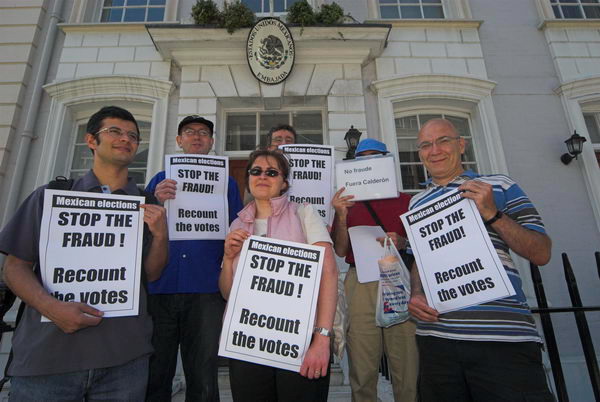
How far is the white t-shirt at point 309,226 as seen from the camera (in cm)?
175

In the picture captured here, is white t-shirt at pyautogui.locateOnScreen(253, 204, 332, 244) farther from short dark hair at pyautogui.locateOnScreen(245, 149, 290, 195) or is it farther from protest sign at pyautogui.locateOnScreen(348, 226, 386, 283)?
protest sign at pyautogui.locateOnScreen(348, 226, 386, 283)

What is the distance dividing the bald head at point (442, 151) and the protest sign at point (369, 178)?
1.30 feet

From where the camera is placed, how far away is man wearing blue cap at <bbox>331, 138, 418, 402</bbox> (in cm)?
241

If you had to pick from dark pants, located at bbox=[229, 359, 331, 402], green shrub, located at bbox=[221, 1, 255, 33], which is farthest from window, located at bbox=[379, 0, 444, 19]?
dark pants, located at bbox=[229, 359, 331, 402]

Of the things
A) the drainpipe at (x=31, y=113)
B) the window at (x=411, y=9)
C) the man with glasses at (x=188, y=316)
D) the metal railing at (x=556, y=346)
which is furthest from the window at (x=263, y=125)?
the metal railing at (x=556, y=346)

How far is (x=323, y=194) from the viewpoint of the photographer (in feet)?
8.84

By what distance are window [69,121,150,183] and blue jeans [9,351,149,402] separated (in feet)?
14.7

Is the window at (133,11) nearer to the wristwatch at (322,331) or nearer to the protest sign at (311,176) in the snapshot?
the protest sign at (311,176)

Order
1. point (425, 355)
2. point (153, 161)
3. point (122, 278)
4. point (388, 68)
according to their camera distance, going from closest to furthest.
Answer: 1. point (122, 278)
2. point (425, 355)
3. point (153, 161)
4. point (388, 68)

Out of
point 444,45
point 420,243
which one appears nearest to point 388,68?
point 444,45

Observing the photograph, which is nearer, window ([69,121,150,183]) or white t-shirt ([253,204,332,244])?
white t-shirt ([253,204,332,244])

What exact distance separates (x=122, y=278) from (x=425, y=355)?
170 cm

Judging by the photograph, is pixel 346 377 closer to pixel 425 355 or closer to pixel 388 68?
Result: pixel 425 355

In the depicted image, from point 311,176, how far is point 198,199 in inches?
36.3
